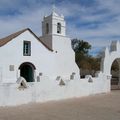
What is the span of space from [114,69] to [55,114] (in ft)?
130

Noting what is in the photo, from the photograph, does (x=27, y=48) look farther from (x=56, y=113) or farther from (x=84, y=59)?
(x=84, y=59)

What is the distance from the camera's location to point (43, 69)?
25.9m

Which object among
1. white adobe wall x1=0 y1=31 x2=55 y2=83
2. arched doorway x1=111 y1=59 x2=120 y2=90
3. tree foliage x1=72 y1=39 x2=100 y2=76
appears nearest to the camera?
white adobe wall x1=0 y1=31 x2=55 y2=83

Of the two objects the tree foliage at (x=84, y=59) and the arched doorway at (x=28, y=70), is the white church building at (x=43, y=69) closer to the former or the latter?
the arched doorway at (x=28, y=70)

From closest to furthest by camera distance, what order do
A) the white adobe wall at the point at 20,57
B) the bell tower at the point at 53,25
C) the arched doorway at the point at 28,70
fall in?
1. the white adobe wall at the point at 20,57
2. the arched doorway at the point at 28,70
3. the bell tower at the point at 53,25

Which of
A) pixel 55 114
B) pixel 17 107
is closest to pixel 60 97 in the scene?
pixel 17 107

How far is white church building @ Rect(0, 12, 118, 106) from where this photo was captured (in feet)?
52.9

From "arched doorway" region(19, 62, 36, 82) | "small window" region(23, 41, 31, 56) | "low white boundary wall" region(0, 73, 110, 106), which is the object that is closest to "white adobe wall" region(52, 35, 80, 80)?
"arched doorway" region(19, 62, 36, 82)

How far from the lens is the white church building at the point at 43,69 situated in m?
16.1

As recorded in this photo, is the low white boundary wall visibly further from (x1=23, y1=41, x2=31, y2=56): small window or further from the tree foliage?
the tree foliage

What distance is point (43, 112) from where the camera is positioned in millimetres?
13508

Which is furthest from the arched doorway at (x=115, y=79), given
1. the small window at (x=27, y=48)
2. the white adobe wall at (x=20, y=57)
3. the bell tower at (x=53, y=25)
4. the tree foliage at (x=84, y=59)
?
→ the small window at (x=27, y=48)

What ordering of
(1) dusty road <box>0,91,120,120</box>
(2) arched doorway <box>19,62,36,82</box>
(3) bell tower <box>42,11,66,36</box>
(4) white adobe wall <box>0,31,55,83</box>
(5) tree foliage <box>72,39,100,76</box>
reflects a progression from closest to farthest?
(1) dusty road <box>0,91,120,120</box> < (4) white adobe wall <box>0,31,55,83</box> < (2) arched doorway <box>19,62,36,82</box> < (3) bell tower <box>42,11,66,36</box> < (5) tree foliage <box>72,39,100,76</box>

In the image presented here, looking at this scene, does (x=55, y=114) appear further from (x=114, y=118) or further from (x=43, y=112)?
(x=114, y=118)
